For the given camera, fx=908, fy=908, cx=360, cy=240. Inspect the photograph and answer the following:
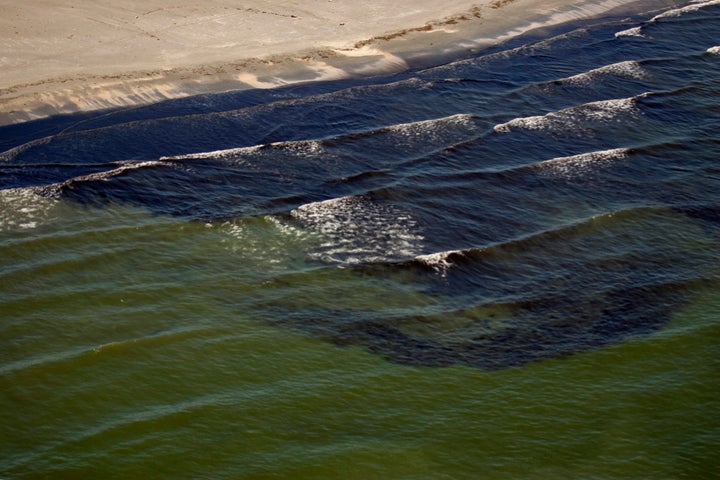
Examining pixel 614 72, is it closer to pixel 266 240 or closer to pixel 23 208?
pixel 266 240

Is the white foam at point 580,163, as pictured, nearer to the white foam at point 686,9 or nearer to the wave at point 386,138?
the wave at point 386,138

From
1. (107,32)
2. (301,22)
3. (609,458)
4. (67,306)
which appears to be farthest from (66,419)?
(301,22)

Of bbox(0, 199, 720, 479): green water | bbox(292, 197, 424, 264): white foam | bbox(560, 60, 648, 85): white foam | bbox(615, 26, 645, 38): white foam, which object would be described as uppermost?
bbox(615, 26, 645, 38): white foam

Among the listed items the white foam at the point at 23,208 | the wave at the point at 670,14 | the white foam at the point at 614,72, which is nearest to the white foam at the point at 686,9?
the wave at the point at 670,14

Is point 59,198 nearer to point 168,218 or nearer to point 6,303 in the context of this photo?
point 168,218

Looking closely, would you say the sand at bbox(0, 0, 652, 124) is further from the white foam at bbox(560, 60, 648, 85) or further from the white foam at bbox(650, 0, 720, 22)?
the white foam at bbox(560, 60, 648, 85)

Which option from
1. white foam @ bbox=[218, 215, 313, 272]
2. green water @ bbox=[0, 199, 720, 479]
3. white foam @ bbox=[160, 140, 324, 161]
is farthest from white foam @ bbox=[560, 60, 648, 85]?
white foam @ bbox=[218, 215, 313, 272]

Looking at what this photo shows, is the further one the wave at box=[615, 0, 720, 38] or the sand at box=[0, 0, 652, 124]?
the wave at box=[615, 0, 720, 38]
